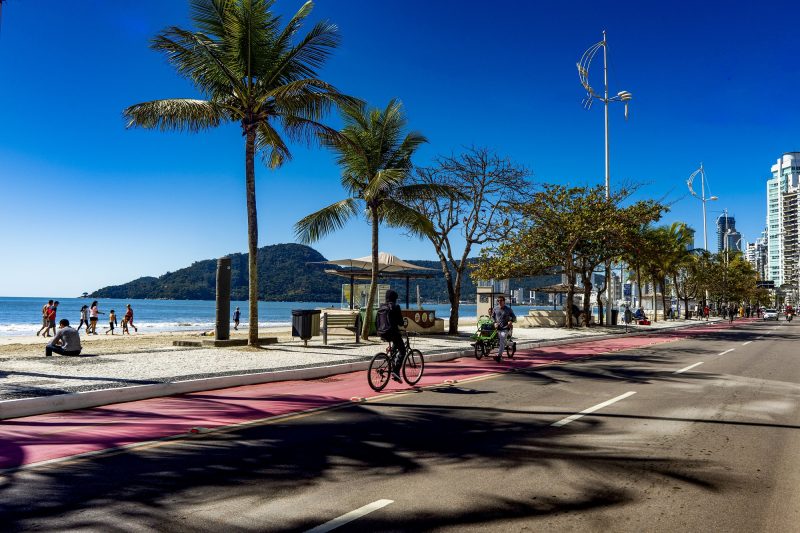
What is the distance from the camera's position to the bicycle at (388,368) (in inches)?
420

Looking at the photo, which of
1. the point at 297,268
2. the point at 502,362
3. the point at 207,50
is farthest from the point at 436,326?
the point at 297,268

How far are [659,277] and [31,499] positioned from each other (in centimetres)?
5975

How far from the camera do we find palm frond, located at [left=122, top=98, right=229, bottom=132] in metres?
16.1

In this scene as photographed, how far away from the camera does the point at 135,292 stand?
7210 inches

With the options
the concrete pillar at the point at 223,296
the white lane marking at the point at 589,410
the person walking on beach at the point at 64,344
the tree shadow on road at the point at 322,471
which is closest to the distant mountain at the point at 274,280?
the concrete pillar at the point at 223,296

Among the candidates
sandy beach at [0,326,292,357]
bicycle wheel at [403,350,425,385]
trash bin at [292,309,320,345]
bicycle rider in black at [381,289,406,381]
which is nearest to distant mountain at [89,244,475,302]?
sandy beach at [0,326,292,357]

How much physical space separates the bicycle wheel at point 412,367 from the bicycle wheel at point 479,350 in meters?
5.40

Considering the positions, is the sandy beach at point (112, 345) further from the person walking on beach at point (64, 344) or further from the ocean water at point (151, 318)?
the ocean water at point (151, 318)

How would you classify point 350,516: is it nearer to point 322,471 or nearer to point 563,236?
point 322,471

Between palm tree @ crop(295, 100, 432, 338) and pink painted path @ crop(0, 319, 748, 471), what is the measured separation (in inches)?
362

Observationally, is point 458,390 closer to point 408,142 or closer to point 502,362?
point 502,362

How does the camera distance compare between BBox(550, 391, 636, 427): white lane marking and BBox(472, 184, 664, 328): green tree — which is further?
BBox(472, 184, 664, 328): green tree

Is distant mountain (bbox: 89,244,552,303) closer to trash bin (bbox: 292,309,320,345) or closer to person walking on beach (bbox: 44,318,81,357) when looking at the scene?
trash bin (bbox: 292,309,320,345)

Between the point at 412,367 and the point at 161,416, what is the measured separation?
4.69 meters
